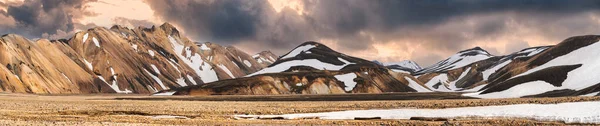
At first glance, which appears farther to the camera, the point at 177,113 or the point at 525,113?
the point at 177,113

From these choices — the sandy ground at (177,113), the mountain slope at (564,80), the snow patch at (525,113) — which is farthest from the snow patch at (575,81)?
the snow patch at (525,113)

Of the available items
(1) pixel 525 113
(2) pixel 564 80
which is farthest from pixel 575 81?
(1) pixel 525 113

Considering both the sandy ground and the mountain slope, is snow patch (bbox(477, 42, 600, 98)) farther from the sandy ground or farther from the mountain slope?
the sandy ground

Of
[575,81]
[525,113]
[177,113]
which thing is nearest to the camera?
[525,113]

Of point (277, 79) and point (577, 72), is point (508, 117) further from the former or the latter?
point (277, 79)

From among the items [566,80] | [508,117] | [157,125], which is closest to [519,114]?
[508,117]

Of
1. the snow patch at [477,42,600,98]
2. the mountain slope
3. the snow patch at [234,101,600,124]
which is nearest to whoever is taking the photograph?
the snow patch at [234,101,600,124]

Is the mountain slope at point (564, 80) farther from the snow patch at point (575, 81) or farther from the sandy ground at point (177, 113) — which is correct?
the sandy ground at point (177, 113)

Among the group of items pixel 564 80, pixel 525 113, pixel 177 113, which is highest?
pixel 564 80

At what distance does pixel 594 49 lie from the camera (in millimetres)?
147000

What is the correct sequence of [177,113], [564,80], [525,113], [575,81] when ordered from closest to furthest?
1. [525,113]
2. [177,113]
3. [575,81]
4. [564,80]

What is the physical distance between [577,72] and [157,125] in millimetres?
118096

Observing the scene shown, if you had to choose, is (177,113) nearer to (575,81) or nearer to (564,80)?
(575,81)

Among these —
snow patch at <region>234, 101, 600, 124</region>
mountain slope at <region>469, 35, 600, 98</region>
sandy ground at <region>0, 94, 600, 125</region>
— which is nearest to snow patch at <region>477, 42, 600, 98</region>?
mountain slope at <region>469, 35, 600, 98</region>
